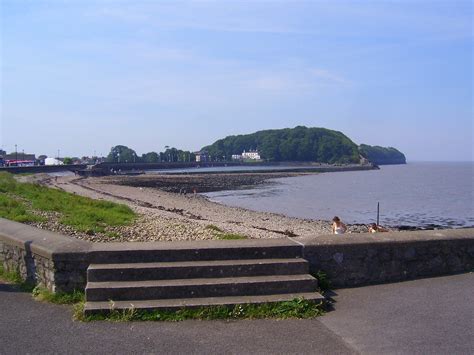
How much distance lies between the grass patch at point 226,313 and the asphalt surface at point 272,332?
4.1 inches

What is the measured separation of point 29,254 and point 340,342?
4.03m

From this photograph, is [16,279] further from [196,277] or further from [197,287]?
[197,287]

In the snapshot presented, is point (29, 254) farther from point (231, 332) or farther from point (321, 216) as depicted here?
point (321, 216)

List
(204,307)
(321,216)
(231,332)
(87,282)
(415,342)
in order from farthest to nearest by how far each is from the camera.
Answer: (321,216), (87,282), (204,307), (231,332), (415,342)

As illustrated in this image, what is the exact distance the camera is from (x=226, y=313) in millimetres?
5258

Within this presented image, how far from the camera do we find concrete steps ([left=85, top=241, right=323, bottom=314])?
5.36 metres

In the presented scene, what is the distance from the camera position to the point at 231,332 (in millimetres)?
4852

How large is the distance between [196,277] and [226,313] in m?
0.67

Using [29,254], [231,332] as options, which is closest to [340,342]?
[231,332]

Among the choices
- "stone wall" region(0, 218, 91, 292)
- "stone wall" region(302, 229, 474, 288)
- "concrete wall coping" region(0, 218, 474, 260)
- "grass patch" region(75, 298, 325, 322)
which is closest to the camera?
"grass patch" region(75, 298, 325, 322)

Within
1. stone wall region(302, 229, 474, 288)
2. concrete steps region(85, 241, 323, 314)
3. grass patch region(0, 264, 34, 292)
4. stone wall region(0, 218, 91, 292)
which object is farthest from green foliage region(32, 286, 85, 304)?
stone wall region(302, 229, 474, 288)

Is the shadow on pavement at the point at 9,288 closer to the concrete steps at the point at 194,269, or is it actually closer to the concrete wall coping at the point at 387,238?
the concrete steps at the point at 194,269

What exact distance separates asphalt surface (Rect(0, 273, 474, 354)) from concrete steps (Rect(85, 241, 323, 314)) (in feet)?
1.11

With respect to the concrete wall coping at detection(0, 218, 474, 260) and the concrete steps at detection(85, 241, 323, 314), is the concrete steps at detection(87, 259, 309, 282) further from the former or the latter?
the concrete wall coping at detection(0, 218, 474, 260)
